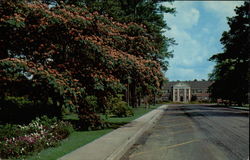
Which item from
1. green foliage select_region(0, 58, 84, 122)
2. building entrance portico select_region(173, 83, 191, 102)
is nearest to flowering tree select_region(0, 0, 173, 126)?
green foliage select_region(0, 58, 84, 122)

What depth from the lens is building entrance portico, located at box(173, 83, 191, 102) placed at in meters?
144

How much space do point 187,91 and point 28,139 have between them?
141303 mm

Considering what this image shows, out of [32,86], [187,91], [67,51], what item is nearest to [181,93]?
[187,91]

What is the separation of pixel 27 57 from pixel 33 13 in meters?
2.29

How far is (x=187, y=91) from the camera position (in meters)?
147

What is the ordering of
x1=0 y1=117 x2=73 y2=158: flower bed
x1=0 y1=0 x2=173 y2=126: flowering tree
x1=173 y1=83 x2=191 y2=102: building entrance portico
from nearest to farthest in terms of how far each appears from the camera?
x1=0 y1=117 x2=73 y2=158: flower bed
x1=0 y1=0 x2=173 y2=126: flowering tree
x1=173 y1=83 x2=191 y2=102: building entrance portico

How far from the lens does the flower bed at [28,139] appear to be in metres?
8.96

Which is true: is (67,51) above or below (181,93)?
below

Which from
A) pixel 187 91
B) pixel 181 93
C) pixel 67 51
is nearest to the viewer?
pixel 67 51

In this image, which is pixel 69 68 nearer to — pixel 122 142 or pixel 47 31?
pixel 47 31

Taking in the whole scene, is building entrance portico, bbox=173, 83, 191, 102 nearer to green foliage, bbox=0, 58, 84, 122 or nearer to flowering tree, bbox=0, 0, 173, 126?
green foliage, bbox=0, 58, 84, 122

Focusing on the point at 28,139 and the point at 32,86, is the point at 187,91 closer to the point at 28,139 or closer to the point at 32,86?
the point at 32,86

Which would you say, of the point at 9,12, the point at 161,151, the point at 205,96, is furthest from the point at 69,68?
the point at 205,96

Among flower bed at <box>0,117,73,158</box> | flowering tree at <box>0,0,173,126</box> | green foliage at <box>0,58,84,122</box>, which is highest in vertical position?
flowering tree at <box>0,0,173,126</box>
